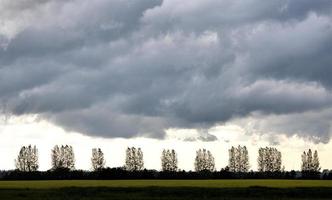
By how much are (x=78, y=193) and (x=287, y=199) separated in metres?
23.6

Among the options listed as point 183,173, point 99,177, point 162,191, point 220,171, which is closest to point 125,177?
point 99,177

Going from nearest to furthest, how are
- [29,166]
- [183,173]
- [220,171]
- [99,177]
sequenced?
[99,177], [183,173], [220,171], [29,166]

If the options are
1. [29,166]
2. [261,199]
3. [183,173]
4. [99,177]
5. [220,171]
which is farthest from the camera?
[29,166]

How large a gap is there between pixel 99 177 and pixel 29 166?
240 feet

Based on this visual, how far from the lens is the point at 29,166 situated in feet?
652

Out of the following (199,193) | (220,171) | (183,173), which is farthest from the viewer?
(220,171)

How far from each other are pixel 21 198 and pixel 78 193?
10.1m

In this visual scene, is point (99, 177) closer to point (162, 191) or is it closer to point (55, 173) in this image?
point (55, 173)

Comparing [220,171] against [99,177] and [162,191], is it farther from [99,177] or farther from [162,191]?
[162,191]

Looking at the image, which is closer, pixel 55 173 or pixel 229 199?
pixel 229 199

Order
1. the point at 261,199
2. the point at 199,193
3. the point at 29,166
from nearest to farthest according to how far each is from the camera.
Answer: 1. the point at 261,199
2. the point at 199,193
3. the point at 29,166

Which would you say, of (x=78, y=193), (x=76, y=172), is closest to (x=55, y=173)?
(x=76, y=172)

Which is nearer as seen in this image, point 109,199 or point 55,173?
point 109,199

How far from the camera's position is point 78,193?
68.8 meters
